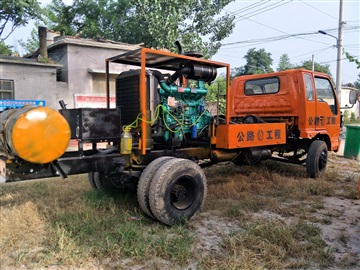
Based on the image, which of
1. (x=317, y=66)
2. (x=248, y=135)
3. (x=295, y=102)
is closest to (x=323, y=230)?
(x=248, y=135)

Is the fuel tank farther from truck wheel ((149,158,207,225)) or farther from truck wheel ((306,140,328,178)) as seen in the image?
truck wheel ((306,140,328,178))

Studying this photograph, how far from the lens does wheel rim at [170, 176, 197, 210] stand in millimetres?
4273

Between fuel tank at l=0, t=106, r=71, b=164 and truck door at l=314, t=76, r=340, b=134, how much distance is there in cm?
536

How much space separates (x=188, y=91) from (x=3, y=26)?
19944 millimetres

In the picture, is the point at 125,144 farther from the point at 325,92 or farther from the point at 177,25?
the point at 177,25

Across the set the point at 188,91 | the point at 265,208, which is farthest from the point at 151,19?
the point at 265,208

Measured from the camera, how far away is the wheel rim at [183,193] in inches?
168

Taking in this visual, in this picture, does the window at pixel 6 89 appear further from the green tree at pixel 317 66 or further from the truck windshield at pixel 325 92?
the green tree at pixel 317 66

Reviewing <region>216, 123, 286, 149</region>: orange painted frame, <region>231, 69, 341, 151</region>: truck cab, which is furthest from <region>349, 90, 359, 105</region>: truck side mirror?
<region>216, 123, 286, 149</region>: orange painted frame

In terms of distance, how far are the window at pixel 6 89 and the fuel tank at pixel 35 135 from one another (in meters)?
9.19

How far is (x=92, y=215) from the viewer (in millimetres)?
4270

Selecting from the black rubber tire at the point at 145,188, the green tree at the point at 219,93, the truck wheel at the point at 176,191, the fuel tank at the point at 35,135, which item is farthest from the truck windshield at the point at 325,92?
the fuel tank at the point at 35,135

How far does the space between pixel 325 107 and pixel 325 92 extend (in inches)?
14.0

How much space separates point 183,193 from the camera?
437 cm
